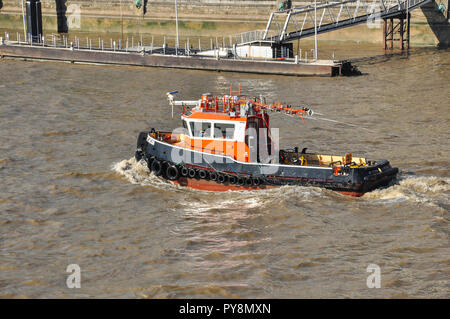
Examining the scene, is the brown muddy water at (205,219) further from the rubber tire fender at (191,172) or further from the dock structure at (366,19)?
the dock structure at (366,19)

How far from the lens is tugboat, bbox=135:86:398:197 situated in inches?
1002

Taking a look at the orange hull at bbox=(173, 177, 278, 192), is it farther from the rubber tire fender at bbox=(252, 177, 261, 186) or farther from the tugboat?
the rubber tire fender at bbox=(252, 177, 261, 186)

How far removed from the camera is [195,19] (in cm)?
7525

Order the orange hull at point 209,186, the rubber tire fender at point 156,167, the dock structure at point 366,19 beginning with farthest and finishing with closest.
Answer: the dock structure at point 366,19 < the rubber tire fender at point 156,167 < the orange hull at point 209,186

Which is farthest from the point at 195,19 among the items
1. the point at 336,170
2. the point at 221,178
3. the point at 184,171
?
the point at 336,170

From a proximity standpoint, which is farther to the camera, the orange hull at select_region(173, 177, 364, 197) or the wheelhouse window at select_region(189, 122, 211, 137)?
the wheelhouse window at select_region(189, 122, 211, 137)

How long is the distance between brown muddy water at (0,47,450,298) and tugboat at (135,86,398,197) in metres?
0.45

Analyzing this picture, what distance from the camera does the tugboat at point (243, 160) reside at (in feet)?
83.5

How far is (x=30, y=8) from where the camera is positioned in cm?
Answer: 6881

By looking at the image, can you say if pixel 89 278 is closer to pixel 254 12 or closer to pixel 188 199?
pixel 188 199

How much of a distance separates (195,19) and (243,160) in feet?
167

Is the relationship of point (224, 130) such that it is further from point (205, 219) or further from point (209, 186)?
point (205, 219)
